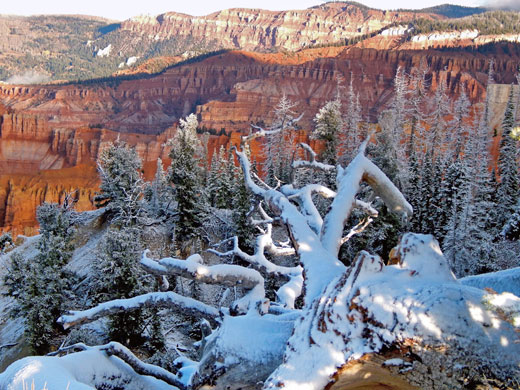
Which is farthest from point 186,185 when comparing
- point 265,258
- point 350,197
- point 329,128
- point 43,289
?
point 350,197

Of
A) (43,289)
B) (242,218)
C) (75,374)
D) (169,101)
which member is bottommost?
(43,289)

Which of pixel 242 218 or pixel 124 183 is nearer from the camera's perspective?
pixel 242 218

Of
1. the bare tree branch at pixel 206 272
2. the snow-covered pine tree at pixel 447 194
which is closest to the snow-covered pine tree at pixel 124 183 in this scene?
the snow-covered pine tree at pixel 447 194

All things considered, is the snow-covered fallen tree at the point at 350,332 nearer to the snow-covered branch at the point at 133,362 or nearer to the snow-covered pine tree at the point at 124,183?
the snow-covered branch at the point at 133,362

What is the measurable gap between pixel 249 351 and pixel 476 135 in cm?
4372

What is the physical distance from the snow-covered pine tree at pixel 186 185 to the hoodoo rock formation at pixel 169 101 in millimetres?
47449

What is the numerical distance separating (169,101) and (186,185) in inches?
5388

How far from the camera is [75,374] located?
364cm

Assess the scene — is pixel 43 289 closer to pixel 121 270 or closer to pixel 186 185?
pixel 121 270

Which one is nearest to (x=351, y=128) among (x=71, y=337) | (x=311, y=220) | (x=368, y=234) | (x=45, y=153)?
(x=368, y=234)

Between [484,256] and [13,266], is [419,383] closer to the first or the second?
[484,256]

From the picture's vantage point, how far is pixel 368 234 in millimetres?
22797

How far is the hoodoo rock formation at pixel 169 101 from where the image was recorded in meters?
95.7

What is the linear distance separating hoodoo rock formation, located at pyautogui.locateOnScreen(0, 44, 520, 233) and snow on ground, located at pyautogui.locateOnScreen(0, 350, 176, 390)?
73.5m
